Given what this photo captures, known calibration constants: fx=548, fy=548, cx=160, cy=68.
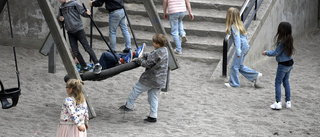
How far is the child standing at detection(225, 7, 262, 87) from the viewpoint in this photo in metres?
9.45

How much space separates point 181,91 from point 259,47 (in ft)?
9.47

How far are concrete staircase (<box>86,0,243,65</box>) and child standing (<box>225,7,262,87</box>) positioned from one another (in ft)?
4.84

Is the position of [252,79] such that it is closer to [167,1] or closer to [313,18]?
[167,1]

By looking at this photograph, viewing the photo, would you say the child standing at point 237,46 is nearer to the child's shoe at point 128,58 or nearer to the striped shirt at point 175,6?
the striped shirt at point 175,6

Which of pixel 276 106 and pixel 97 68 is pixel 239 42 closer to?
pixel 276 106

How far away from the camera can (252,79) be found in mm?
9766

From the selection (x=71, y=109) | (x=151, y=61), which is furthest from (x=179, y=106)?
(x=71, y=109)

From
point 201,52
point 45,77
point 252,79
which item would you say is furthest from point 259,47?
point 45,77

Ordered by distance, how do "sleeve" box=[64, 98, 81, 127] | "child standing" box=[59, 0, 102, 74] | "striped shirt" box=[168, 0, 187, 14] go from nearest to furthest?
1. "sleeve" box=[64, 98, 81, 127]
2. "child standing" box=[59, 0, 102, 74]
3. "striped shirt" box=[168, 0, 187, 14]

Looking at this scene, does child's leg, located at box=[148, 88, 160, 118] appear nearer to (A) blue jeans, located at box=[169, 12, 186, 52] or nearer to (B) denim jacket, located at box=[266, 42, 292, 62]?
(B) denim jacket, located at box=[266, 42, 292, 62]

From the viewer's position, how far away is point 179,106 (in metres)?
8.67

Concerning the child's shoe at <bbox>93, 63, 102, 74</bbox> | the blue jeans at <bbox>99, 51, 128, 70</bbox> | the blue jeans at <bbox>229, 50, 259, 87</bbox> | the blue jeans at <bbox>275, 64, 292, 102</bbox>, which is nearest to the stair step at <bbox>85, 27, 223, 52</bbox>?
the blue jeans at <bbox>229, 50, 259, 87</bbox>

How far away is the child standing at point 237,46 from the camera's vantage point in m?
9.45

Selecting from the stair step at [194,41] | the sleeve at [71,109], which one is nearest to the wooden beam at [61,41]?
the sleeve at [71,109]
